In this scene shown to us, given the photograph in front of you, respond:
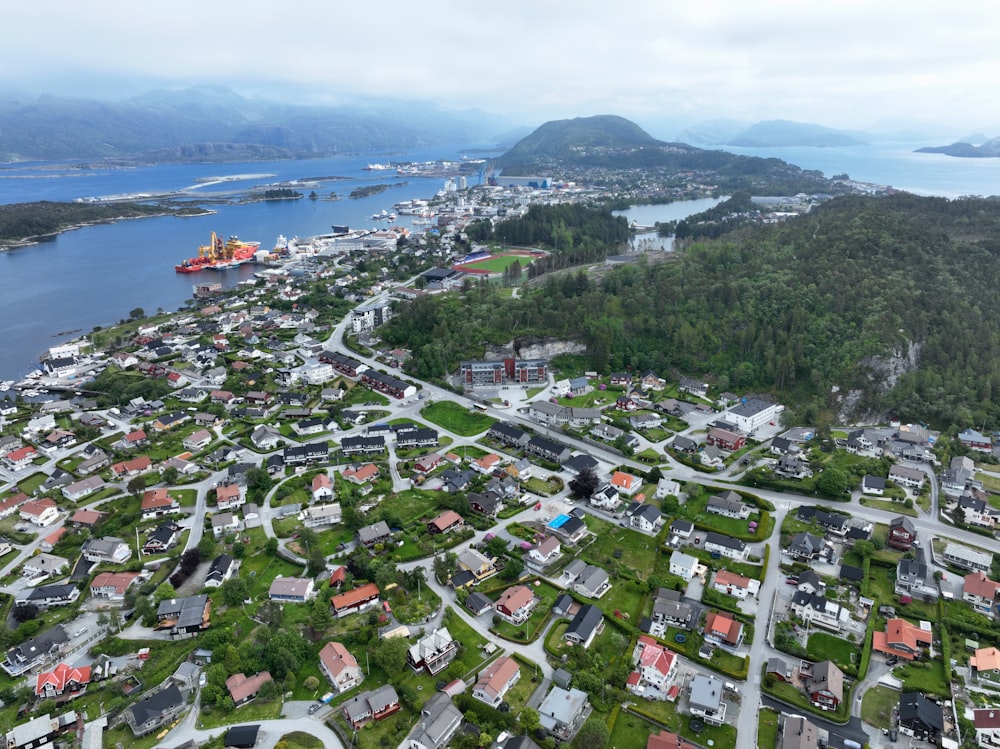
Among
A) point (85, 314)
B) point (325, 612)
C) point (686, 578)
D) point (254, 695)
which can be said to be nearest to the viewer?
point (254, 695)

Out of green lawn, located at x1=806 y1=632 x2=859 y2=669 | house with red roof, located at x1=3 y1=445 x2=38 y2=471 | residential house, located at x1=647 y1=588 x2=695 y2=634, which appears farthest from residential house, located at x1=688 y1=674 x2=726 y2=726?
house with red roof, located at x1=3 y1=445 x2=38 y2=471

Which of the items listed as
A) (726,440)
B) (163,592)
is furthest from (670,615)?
(163,592)

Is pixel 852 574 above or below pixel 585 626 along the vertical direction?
above

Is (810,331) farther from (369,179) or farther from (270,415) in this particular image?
(369,179)

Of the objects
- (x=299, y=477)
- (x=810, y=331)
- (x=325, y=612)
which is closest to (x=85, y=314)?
(x=299, y=477)

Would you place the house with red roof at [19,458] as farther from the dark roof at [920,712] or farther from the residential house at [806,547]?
the dark roof at [920,712]

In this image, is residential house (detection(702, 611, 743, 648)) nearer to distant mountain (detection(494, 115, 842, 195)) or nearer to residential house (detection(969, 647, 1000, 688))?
residential house (detection(969, 647, 1000, 688))

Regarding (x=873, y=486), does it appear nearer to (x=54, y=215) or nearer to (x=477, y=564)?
(x=477, y=564)
